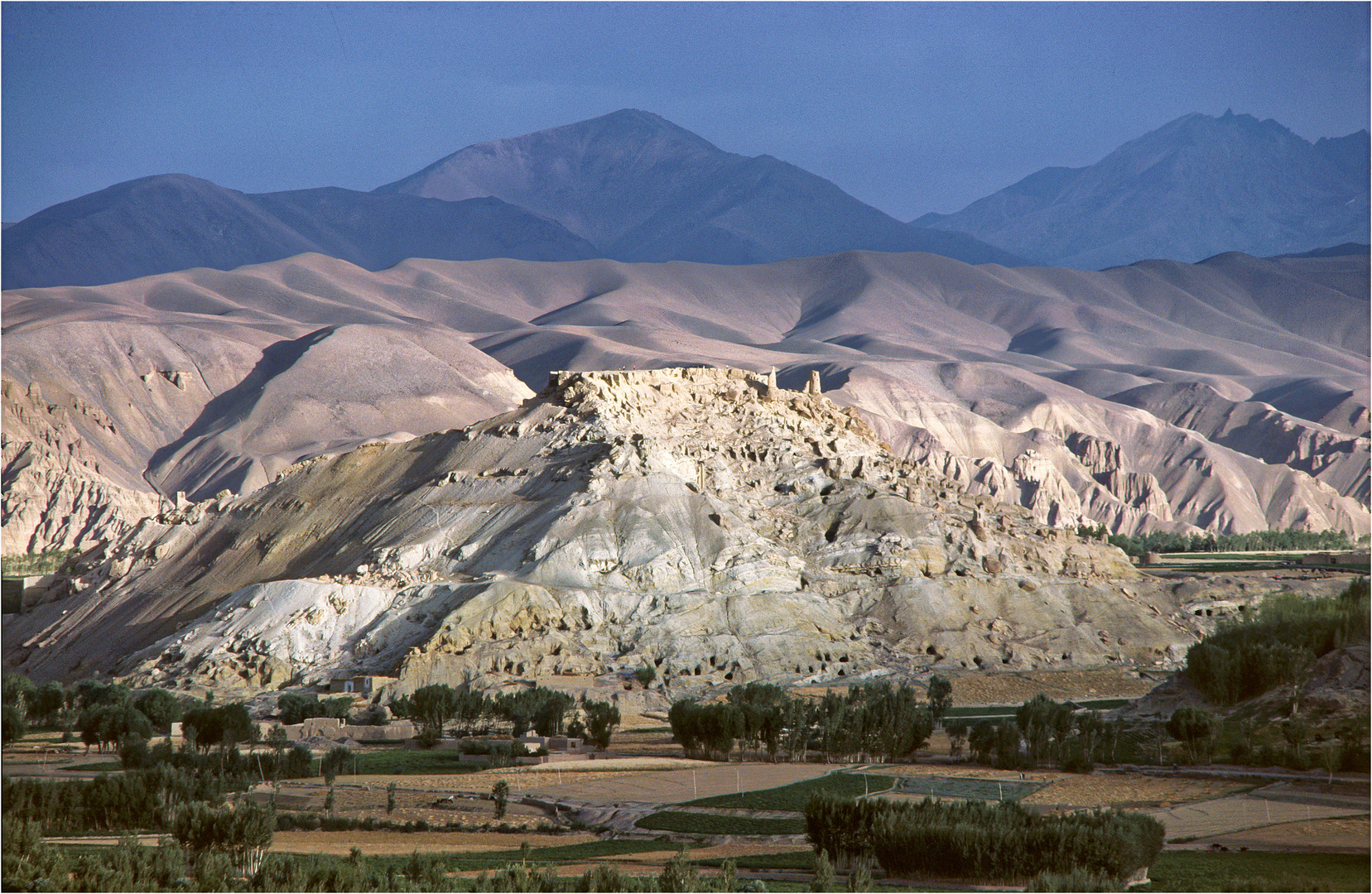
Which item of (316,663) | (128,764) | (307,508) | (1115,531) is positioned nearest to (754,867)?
(128,764)

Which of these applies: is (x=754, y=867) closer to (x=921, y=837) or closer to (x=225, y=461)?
(x=921, y=837)

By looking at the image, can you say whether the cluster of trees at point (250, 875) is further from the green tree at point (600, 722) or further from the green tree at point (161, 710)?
the green tree at point (161, 710)

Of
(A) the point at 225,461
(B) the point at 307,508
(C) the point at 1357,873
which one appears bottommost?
(C) the point at 1357,873

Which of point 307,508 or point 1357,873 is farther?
point 307,508

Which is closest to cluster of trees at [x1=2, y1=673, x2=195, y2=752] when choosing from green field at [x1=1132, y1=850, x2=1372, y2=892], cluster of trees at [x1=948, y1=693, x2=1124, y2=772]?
cluster of trees at [x1=948, y1=693, x2=1124, y2=772]

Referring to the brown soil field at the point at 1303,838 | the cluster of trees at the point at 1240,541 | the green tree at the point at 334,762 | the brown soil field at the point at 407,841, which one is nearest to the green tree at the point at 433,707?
the green tree at the point at 334,762

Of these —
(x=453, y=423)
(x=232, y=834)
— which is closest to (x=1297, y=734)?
(x=232, y=834)

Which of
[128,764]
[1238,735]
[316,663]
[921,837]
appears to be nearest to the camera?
[921,837]
